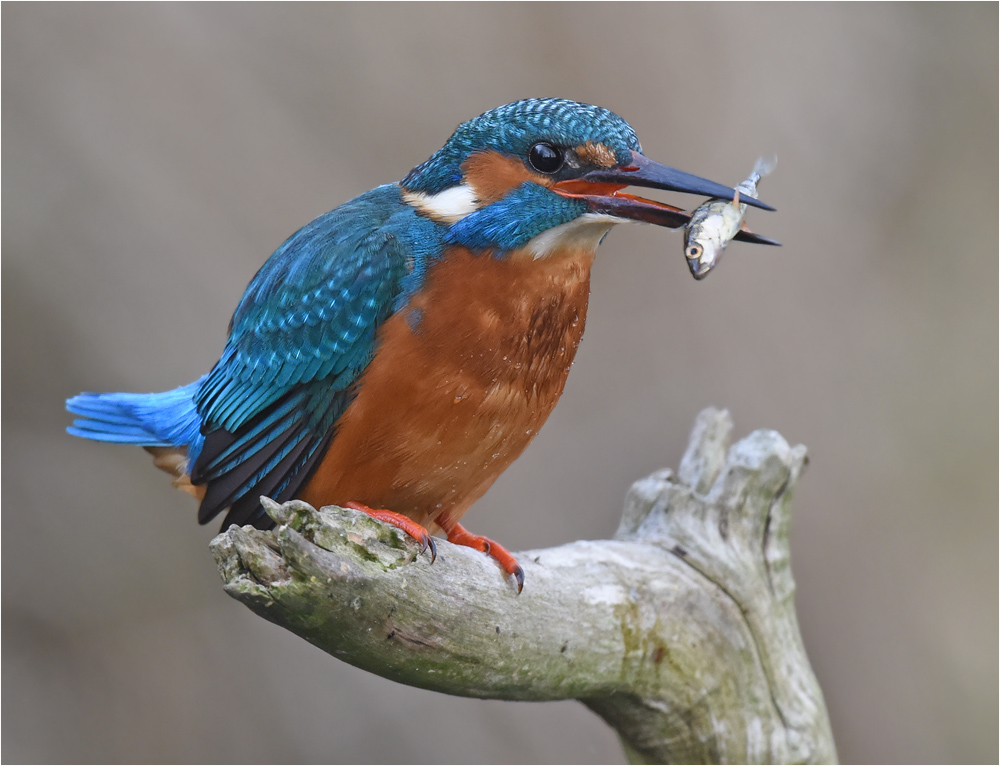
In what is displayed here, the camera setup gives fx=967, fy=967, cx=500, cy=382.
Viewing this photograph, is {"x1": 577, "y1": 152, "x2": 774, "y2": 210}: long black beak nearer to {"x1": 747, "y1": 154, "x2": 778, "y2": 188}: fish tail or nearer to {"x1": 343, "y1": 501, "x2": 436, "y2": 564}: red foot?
{"x1": 747, "y1": 154, "x2": 778, "y2": 188}: fish tail

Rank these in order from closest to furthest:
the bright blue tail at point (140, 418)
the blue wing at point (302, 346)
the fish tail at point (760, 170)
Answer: the blue wing at point (302, 346), the fish tail at point (760, 170), the bright blue tail at point (140, 418)

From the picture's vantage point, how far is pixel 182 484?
8.01ft

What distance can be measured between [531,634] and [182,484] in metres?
0.96

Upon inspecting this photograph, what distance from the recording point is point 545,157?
2.03 meters

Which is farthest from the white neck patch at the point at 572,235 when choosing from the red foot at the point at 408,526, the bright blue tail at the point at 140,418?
the bright blue tail at the point at 140,418

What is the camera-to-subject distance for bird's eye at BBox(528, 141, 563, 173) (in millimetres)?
2027

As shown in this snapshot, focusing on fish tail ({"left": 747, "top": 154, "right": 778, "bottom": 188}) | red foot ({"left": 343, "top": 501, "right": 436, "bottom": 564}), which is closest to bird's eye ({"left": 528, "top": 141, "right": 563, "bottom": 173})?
fish tail ({"left": 747, "top": 154, "right": 778, "bottom": 188})

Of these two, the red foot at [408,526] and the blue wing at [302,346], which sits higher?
the blue wing at [302,346]

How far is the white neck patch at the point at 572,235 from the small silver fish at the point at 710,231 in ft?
0.58

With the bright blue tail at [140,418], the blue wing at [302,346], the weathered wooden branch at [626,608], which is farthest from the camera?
the bright blue tail at [140,418]

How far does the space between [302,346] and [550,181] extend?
2.15 ft

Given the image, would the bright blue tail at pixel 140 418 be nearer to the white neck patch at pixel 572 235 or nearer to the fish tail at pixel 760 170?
the white neck patch at pixel 572 235

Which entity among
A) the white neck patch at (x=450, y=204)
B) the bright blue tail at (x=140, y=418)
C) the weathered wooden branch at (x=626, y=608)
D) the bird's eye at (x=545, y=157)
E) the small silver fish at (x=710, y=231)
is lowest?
the weathered wooden branch at (x=626, y=608)

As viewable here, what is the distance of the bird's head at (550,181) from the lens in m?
1.97
